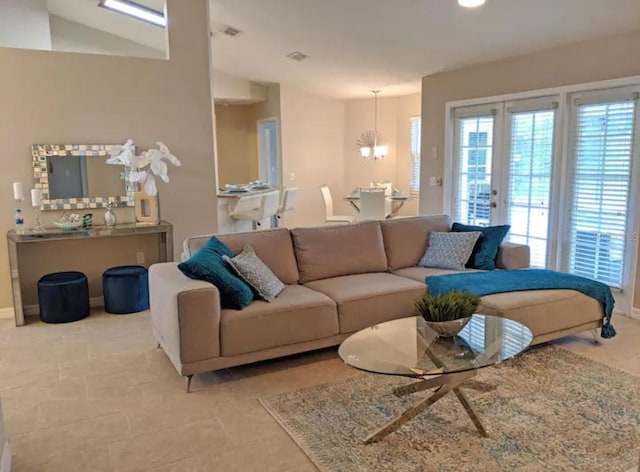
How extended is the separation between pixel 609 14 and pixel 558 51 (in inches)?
31.4

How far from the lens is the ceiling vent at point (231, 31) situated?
5975 millimetres

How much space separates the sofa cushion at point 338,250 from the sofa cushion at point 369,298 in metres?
0.16

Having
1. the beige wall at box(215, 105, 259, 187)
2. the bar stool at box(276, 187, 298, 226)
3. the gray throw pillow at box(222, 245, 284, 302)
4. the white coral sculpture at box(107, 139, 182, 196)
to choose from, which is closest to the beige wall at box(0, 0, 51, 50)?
the white coral sculpture at box(107, 139, 182, 196)

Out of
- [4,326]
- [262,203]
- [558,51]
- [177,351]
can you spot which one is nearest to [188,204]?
[262,203]

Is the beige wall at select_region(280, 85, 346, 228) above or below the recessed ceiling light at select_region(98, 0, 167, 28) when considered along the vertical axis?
below

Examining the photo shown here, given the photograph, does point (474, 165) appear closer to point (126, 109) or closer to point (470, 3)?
point (470, 3)

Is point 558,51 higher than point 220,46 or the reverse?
the reverse

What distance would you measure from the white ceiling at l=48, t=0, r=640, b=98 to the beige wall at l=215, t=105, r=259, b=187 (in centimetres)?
207

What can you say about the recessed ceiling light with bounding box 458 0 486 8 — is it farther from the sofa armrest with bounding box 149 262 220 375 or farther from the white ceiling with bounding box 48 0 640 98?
the sofa armrest with bounding box 149 262 220 375

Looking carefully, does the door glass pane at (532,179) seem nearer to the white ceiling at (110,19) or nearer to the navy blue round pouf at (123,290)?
the navy blue round pouf at (123,290)

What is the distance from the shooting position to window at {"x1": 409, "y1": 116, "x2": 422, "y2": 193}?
845cm

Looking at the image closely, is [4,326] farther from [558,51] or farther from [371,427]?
[558,51]

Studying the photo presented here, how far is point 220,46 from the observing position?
6711 mm

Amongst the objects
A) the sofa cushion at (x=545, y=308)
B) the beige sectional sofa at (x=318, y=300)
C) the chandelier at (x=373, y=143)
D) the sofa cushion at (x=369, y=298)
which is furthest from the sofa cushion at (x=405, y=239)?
the chandelier at (x=373, y=143)
